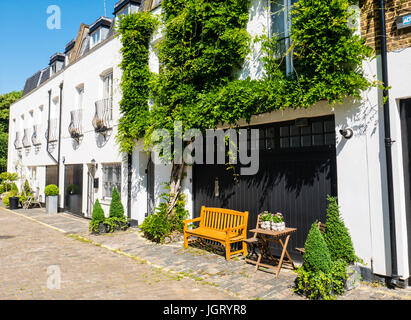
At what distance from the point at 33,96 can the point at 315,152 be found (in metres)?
19.7

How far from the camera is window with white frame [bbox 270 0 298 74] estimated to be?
247 inches

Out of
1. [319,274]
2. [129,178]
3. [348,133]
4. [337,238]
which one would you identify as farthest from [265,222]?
[129,178]

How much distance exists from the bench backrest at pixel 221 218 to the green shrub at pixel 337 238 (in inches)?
77.4

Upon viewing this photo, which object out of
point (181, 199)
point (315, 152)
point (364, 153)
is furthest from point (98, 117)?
point (364, 153)

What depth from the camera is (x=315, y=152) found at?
18.8 feet

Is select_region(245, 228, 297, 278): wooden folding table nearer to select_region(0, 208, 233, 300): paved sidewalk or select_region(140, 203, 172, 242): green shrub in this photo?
select_region(0, 208, 233, 300): paved sidewalk

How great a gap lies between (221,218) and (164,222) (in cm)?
179

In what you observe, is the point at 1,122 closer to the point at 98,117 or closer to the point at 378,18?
the point at 98,117

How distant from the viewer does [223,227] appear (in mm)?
7211

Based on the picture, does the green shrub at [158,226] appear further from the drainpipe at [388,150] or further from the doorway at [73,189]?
the doorway at [73,189]

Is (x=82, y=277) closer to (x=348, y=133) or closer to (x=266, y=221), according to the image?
(x=266, y=221)

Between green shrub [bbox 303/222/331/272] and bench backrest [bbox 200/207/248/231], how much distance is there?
2.26m

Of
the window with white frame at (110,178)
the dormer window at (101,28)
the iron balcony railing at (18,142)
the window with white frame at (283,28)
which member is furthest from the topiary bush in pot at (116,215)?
the iron balcony railing at (18,142)

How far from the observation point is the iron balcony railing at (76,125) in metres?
13.5
